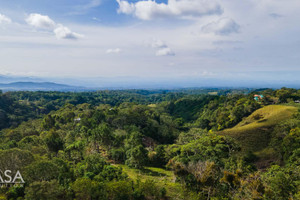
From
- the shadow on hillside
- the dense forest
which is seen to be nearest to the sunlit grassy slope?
the dense forest

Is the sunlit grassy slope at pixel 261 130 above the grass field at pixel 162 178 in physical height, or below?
above

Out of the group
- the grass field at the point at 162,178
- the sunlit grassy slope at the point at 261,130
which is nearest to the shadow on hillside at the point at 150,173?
the grass field at the point at 162,178

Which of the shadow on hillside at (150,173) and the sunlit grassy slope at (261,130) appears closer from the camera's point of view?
the shadow on hillside at (150,173)

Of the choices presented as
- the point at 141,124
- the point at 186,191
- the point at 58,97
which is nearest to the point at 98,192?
the point at 186,191

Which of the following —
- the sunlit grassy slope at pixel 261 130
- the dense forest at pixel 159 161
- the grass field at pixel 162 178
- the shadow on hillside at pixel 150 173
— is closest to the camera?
the dense forest at pixel 159 161

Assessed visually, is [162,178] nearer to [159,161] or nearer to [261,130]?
[159,161]

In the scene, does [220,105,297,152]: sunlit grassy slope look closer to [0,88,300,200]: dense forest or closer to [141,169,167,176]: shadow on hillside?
[0,88,300,200]: dense forest

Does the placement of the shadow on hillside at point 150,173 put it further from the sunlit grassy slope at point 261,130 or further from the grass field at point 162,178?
the sunlit grassy slope at point 261,130

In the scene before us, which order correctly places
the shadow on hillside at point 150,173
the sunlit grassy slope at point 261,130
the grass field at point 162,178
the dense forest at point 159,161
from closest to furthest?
1. the dense forest at point 159,161
2. the grass field at point 162,178
3. the shadow on hillside at point 150,173
4. the sunlit grassy slope at point 261,130

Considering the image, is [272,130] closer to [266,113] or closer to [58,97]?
[266,113]
